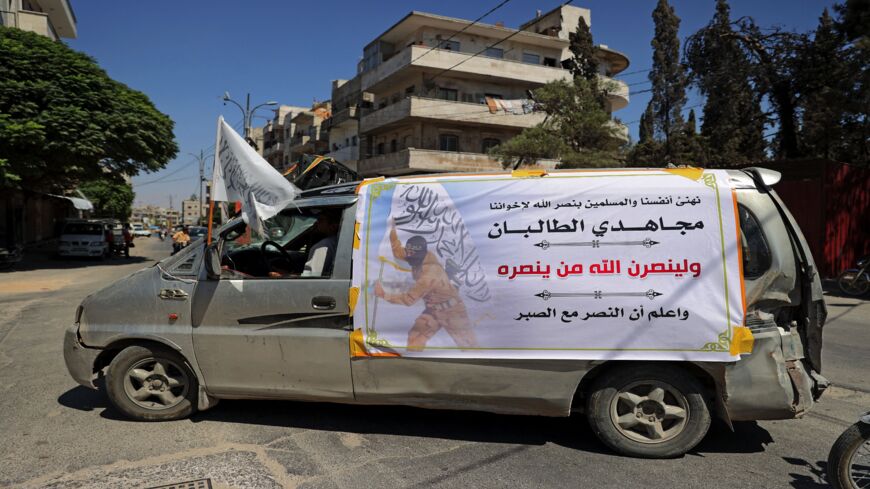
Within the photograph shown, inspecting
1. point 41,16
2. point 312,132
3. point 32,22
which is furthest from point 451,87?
point 312,132

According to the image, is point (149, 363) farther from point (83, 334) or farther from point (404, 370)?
point (404, 370)

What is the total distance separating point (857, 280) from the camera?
1273 cm

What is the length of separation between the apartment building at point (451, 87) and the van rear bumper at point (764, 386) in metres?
28.6

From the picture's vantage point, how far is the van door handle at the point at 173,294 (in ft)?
14.4

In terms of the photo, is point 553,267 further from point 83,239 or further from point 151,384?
point 83,239

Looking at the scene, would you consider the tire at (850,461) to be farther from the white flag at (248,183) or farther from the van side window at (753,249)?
the white flag at (248,183)

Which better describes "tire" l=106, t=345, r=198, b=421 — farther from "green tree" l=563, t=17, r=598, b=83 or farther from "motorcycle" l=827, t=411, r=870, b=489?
"green tree" l=563, t=17, r=598, b=83

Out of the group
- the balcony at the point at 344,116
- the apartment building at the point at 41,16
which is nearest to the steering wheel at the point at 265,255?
the apartment building at the point at 41,16

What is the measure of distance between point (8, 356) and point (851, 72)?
1842 centimetres

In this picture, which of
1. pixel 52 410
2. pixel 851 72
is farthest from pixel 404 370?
pixel 851 72

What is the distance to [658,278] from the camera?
3744mm

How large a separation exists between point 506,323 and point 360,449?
1.39 meters

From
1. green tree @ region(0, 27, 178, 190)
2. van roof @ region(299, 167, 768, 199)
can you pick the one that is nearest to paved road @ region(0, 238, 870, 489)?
van roof @ region(299, 167, 768, 199)

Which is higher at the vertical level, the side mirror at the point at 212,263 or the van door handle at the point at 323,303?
the side mirror at the point at 212,263
